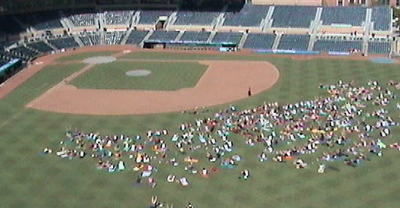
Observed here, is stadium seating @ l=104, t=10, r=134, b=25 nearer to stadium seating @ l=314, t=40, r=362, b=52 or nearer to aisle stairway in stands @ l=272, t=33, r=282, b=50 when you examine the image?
aisle stairway in stands @ l=272, t=33, r=282, b=50

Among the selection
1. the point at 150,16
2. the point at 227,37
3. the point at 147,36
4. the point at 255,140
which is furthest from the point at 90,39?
Result: the point at 255,140

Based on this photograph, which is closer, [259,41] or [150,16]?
[259,41]

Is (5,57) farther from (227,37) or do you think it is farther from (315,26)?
(315,26)

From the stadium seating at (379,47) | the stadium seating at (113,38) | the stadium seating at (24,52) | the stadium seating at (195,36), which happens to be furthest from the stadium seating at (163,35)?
the stadium seating at (379,47)

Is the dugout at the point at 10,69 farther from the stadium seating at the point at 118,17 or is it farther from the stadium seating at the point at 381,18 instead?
the stadium seating at the point at 381,18

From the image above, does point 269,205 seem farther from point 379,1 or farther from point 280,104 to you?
point 379,1

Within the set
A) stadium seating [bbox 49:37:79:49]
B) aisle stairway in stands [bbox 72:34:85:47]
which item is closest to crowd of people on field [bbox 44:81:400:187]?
stadium seating [bbox 49:37:79:49]

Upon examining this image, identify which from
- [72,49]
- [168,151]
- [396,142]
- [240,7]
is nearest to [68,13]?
[72,49]
